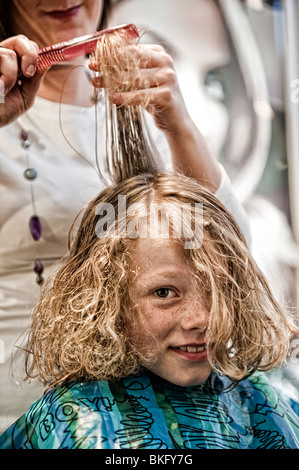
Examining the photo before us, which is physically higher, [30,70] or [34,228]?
[30,70]

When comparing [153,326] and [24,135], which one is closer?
[153,326]

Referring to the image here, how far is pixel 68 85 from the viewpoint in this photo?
994mm

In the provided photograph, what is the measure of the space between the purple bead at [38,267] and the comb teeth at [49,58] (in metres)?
0.31

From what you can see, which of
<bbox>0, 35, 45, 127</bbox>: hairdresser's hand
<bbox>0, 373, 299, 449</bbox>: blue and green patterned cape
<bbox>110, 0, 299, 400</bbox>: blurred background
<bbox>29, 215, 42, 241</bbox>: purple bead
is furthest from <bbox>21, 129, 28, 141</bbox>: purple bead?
<bbox>0, 373, 299, 449</bbox>: blue and green patterned cape

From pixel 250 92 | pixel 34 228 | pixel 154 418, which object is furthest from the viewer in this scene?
pixel 250 92

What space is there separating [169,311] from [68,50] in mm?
446

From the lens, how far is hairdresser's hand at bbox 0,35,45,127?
0.91 meters

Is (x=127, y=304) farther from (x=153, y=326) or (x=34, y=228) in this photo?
(x=34, y=228)

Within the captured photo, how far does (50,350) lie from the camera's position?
90cm

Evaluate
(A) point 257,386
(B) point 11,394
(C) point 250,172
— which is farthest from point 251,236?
(B) point 11,394

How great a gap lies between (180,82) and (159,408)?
54cm

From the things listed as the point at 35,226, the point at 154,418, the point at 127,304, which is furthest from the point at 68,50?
the point at 154,418

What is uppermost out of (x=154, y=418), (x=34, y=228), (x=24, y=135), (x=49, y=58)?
(x=49, y=58)

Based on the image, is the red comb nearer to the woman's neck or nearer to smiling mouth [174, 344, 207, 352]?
the woman's neck
